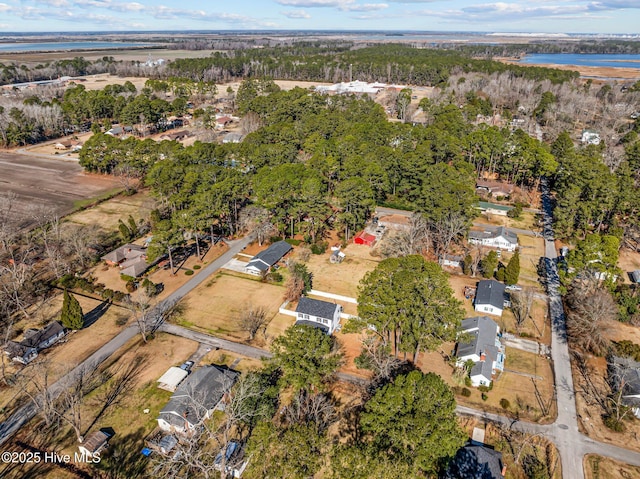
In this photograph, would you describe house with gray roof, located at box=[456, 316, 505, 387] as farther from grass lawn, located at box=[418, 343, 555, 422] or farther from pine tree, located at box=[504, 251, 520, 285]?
pine tree, located at box=[504, 251, 520, 285]

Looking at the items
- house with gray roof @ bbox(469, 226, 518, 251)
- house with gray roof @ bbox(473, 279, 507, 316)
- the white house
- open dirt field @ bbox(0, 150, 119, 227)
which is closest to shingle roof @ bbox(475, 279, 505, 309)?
house with gray roof @ bbox(473, 279, 507, 316)

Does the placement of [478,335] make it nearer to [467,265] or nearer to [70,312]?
[467,265]

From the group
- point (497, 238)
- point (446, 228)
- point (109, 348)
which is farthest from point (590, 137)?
point (109, 348)

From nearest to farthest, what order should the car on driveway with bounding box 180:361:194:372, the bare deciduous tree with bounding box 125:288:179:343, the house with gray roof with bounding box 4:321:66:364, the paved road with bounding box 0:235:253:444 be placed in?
the paved road with bounding box 0:235:253:444 → the car on driveway with bounding box 180:361:194:372 → the house with gray roof with bounding box 4:321:66:364 → the bare deciduous tree with bounding box 125:288:179:343

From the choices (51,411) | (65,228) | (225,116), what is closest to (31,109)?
(225,116)

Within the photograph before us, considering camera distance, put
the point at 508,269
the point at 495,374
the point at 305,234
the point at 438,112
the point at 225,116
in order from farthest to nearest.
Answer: the point at 225,116, the point at 438,112, the point at 305,234, the point at 508,269, the point at 495,374

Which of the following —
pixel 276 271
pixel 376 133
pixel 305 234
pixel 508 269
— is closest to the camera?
pixel 508 269

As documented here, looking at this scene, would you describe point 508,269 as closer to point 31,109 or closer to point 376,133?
point 376,133

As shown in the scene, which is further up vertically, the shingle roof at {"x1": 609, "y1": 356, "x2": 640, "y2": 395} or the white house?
the white house
